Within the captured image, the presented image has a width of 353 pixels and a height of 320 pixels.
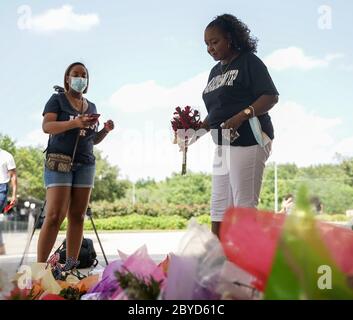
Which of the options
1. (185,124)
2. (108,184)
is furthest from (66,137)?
(108,184)

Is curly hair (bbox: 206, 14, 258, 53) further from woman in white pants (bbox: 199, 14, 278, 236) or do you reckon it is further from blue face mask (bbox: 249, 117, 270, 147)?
blue face mask (bbox: 249, 117, 270, 147)

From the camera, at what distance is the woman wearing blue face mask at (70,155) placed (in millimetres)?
2303

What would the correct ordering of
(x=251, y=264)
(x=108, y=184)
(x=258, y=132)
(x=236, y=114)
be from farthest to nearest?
(x=108, y=184)
(x=236, y=114)
(x=258, y=132)
(x=251, y=264)

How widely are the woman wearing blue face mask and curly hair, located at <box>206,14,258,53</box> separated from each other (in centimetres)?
66

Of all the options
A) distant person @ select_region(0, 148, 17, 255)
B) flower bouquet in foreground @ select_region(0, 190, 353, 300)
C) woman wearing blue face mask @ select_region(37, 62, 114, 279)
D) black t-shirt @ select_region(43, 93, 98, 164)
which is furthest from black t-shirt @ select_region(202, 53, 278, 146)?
distant person @ select_region(0, 148, 17, 255)

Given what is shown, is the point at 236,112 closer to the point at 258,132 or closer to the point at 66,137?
the point at 258,132

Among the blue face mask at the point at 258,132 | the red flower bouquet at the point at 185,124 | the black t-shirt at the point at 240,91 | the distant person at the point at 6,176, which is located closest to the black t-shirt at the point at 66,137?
the red flower bouquet at the point at 185,124

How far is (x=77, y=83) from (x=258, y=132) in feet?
3.64

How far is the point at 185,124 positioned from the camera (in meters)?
1.88

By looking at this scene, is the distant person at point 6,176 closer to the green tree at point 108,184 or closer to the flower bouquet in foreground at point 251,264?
the flower bouquet in foreground at point 251,264

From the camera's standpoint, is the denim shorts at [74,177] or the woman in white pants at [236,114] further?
the denim shorts at [74,177]

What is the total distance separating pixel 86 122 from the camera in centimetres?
217

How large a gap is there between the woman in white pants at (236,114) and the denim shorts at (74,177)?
718 mm
